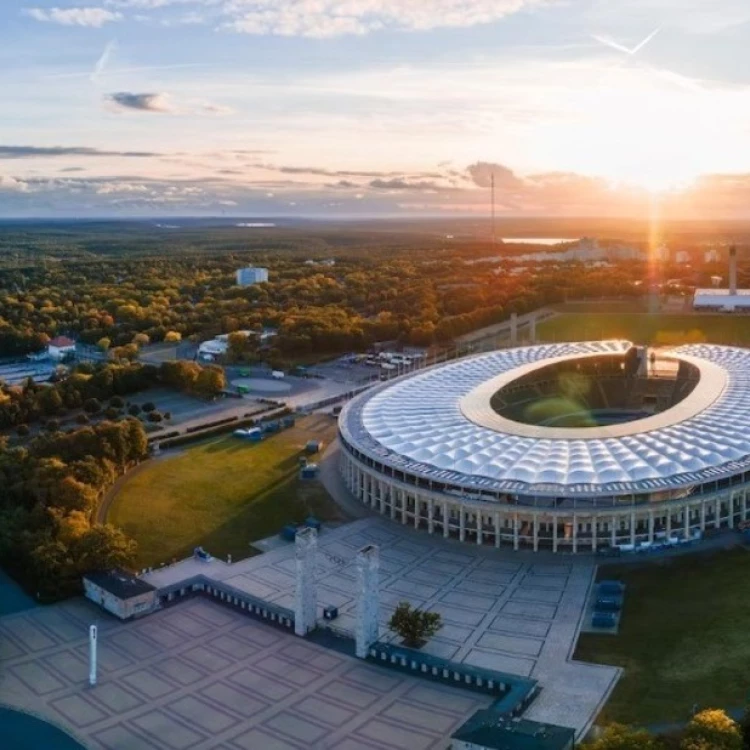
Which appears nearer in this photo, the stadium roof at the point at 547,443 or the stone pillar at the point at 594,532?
the stone pillar at the point at 594,532

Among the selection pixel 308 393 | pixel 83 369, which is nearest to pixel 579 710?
pixel 308 393

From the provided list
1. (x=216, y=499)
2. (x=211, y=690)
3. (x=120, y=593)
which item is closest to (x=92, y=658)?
(x=211, y=690)

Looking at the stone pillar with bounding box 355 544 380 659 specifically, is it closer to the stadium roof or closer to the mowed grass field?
the stadium roof

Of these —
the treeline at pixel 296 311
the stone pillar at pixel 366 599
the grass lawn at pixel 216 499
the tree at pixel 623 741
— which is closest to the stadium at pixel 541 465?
the grass lawn at pixel 216 499

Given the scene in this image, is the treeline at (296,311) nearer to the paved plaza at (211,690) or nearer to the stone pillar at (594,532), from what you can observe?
the stone pillar at (594,532)

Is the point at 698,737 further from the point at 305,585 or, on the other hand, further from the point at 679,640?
the point at 305,585

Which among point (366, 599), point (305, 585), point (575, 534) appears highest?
point (366, 599)

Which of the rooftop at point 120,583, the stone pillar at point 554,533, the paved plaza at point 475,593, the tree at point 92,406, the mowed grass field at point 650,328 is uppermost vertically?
the mowed grass field at point 650,328
